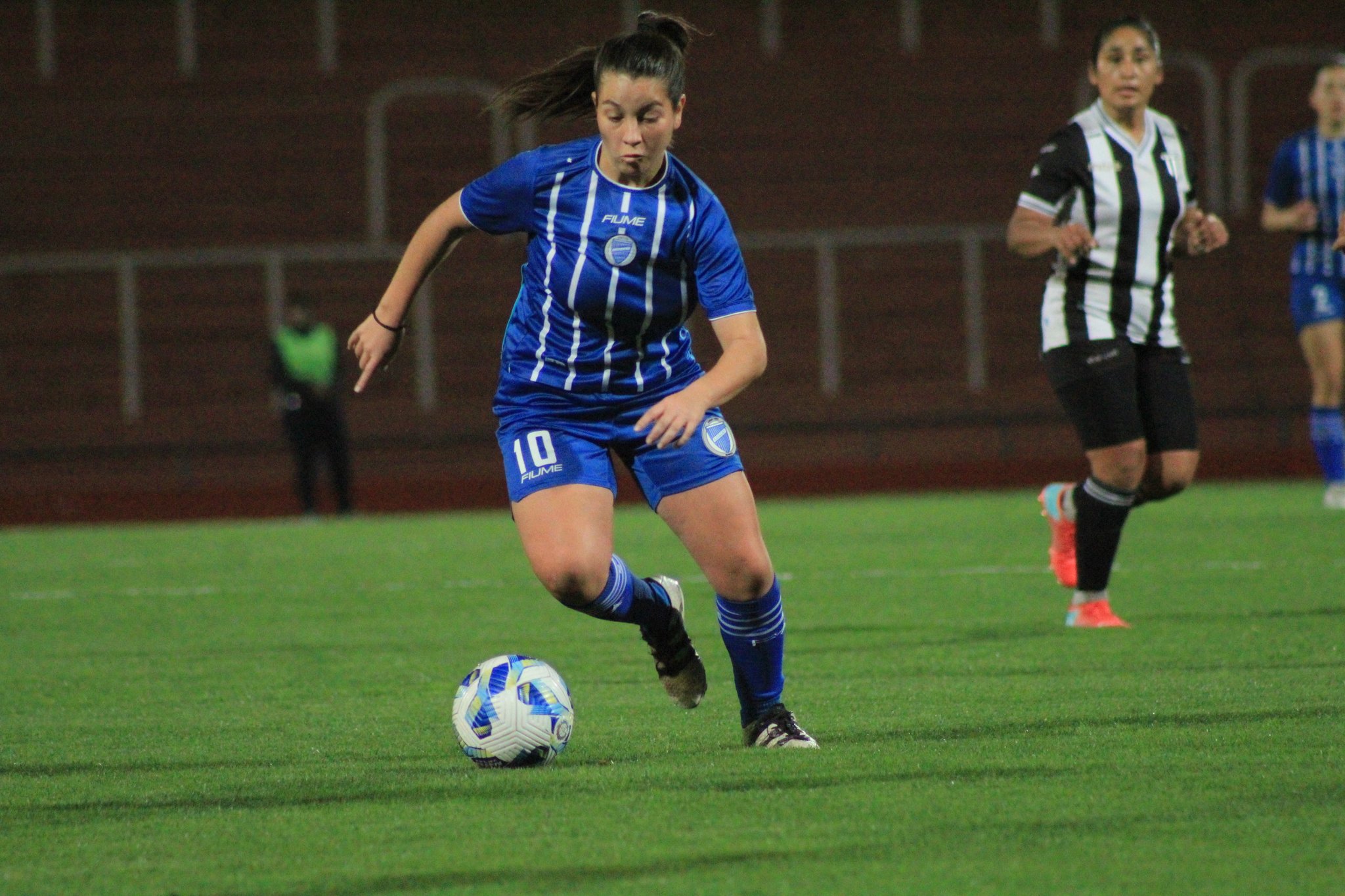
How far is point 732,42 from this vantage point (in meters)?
19.0

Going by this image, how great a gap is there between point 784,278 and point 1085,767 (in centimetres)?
1488

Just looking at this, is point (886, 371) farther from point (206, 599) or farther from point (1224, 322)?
point (206, 599)

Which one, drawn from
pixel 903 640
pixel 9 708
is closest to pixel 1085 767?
pixel 903 640

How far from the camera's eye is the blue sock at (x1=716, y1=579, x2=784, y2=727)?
425 centimetres

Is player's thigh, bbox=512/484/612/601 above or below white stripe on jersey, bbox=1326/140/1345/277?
below

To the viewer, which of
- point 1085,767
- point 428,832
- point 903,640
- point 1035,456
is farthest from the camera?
point 1035,456

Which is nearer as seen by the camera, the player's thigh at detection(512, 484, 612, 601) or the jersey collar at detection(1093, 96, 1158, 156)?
the player's thigh at detection(512, 484, 612, 601)

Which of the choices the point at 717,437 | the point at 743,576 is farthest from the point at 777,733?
the point at 717,437

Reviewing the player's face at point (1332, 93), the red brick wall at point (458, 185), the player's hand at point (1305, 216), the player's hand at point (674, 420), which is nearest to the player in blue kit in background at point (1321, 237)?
the player's face at point (1332, 93)

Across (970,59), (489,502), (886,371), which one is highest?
(970,59)

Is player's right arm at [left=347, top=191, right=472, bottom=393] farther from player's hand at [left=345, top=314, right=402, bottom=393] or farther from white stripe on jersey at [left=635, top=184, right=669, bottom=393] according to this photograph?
white stripe on jersey at [left=635, top=184, right=669, bottom=393]

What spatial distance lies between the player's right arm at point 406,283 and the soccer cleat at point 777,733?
4.10ft

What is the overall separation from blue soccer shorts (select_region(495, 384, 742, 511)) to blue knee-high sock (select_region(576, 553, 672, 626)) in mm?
218

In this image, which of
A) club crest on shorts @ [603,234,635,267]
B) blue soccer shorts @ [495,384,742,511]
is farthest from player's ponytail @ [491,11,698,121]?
blue soccer shorts @ [495,384,742,511]
